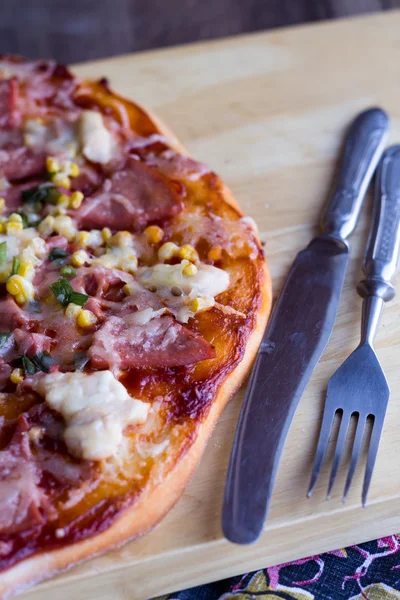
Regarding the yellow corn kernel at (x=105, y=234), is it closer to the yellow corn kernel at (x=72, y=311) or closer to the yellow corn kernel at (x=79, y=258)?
the yellow corn kernel at (x=79, y=258)

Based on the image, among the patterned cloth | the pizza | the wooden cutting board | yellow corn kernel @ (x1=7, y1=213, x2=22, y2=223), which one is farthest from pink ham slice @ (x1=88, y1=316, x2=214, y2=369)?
the patterned cloth

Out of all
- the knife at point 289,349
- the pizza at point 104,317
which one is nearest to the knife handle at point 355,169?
the knife at point 289,349

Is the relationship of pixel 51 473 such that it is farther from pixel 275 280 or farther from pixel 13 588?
pixel 275 280

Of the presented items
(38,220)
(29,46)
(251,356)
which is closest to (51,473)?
(251,356)

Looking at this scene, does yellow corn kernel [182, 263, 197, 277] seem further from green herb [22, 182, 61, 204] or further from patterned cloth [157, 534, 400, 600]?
patterned cloth [157, 534, 400, 600]

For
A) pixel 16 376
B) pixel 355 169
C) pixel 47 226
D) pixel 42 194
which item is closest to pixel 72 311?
pixel 16 376

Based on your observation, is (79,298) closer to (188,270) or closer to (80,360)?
(80,360)
